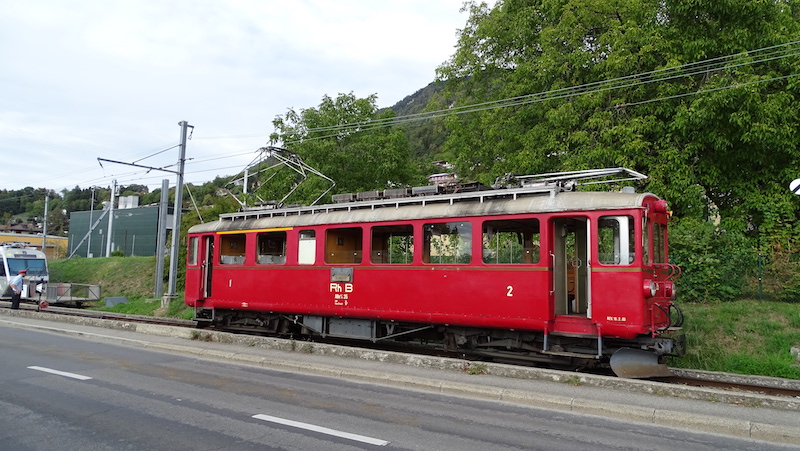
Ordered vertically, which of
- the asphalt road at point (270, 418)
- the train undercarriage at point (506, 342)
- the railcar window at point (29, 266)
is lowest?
the asphalt road at point (270, 418)

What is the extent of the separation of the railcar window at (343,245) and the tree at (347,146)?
8790 mm

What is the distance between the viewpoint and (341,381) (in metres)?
8.90

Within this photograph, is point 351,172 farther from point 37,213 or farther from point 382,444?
point 37,213

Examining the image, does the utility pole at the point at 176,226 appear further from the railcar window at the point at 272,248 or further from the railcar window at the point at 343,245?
the railcar window at the point at 343,245

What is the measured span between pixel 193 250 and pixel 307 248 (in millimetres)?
4620

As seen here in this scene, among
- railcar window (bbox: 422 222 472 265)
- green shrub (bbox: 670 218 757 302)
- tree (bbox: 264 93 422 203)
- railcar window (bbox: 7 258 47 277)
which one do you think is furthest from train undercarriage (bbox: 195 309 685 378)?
railcar window (bbox: 7 258 47 277)

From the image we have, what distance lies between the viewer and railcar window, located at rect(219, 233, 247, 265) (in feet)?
Result: 46.8

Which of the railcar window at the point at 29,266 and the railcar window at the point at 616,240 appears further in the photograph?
the railcar window at the point at 29,266

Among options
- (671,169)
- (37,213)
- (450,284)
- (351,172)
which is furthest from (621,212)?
(37,213)

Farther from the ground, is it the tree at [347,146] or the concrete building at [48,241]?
the tree at [347,146]

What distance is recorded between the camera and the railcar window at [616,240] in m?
8.78

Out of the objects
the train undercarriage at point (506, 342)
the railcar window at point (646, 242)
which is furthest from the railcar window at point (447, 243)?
the railcar window at point (646, 242)

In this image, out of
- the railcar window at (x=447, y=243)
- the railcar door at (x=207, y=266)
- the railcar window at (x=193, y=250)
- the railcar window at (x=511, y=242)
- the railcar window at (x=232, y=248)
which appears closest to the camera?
the railcar window at (x=511, y=242)

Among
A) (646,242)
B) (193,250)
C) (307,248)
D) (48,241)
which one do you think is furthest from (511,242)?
(48,241)
